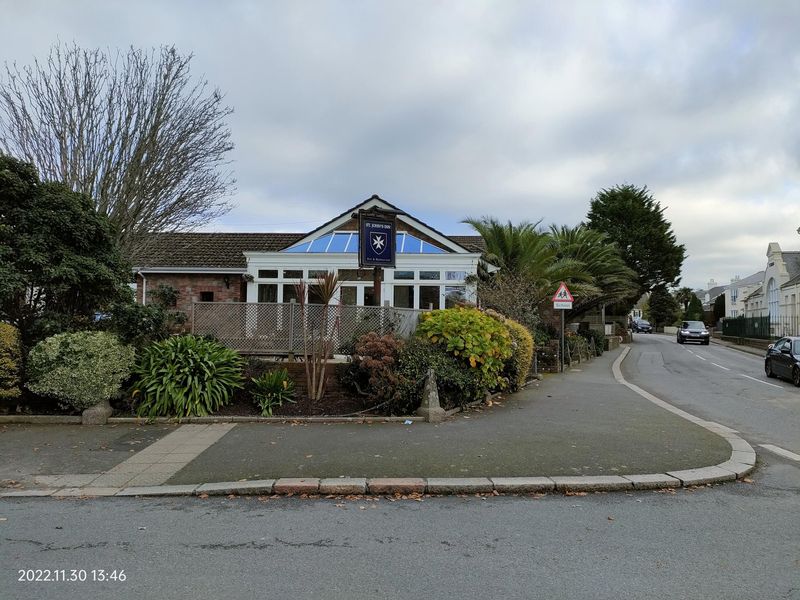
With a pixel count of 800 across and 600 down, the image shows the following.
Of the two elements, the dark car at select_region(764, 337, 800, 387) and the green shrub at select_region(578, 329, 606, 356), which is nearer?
the dark car at select_region(764, 337, 800, 387)

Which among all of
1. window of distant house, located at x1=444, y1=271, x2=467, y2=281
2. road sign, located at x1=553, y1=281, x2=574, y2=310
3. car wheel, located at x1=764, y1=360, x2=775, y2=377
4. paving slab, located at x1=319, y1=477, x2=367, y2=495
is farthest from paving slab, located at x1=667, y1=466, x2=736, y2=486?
car wheel, located at x1=764, y1=360, x2=775, y2=377

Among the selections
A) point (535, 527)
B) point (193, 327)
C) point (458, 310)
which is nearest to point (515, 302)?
point (458, 310)

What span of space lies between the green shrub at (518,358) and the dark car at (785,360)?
8872 millimetres

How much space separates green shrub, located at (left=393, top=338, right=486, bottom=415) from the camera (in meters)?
9.04

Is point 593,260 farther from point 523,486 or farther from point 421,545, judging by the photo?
point 421,545

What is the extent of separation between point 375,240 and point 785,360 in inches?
546

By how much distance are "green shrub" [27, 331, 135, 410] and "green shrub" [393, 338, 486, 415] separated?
4.59 metres

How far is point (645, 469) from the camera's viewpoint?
6.14 meters

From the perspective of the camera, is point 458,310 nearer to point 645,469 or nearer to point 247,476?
point 645,469

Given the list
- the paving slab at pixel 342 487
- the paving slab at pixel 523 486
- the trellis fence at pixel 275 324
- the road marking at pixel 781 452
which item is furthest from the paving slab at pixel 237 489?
the road marking at pixel 781 452

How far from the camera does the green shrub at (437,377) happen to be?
29.7 ft

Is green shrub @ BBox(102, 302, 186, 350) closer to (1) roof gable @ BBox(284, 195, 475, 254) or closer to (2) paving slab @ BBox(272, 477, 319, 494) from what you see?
(2) paving slab @ BBox(272, 477, 319, 494)

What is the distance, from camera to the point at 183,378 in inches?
351

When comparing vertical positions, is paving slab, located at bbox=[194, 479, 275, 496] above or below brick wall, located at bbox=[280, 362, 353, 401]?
below
